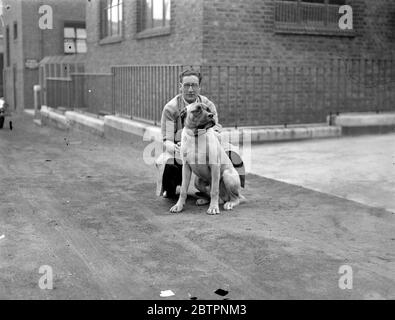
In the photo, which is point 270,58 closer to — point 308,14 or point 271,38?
point 271,38

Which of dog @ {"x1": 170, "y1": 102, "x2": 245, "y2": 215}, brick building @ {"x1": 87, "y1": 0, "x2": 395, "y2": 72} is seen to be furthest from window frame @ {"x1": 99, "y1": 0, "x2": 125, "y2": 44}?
dog @ {"x1": 170, "y1": 102, "x2": 245, "y2": 215}

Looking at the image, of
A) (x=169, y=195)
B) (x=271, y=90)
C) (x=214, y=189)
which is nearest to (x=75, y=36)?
(x=271, y=90)

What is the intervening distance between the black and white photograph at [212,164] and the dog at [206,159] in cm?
2

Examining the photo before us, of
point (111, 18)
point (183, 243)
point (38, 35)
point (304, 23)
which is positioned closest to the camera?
point (183, 243)

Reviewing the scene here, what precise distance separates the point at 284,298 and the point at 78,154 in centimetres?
792

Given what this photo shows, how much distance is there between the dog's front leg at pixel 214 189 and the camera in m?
6.18

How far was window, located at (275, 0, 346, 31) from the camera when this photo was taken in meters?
12.7

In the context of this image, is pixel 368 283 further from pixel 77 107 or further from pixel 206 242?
pixel 77 107

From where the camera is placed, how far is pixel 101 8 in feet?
60.7

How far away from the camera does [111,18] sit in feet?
58.3

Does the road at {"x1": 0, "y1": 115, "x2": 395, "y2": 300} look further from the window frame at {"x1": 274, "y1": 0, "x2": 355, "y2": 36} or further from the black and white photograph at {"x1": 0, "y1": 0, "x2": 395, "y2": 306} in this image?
the window frame at {"x1": 274, "y1": 0, "x2": 355, "y2": 36}

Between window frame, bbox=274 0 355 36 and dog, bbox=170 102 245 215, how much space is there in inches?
269

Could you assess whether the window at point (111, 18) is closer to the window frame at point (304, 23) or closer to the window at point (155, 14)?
the window at point (155, 14)

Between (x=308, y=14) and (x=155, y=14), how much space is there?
383 centimetres
